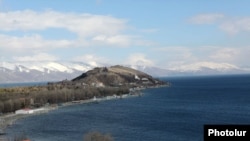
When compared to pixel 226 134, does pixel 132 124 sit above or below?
below

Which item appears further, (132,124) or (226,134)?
(132,124)

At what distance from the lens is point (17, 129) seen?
109m

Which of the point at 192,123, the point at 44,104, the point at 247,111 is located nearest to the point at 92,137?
the point at 192,123

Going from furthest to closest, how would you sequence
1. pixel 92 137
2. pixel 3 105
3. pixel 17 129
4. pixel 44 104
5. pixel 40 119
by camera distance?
pixel 44 104, pixel 3 105, pixel 40 119, pixel 17 129, pixel 92 137

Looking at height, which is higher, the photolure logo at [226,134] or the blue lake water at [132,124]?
the photolure logo at [226,134]

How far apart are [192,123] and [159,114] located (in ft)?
94.7

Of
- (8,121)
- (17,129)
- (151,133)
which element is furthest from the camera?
(8,121)

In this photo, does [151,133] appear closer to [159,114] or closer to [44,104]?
[159,114]

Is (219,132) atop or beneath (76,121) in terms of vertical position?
atop

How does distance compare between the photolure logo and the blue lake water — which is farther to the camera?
the blue lake water

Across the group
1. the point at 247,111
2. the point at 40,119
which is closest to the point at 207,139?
the point at 40,119

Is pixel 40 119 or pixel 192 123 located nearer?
pixel 192 123

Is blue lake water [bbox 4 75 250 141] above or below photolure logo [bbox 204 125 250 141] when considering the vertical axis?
below

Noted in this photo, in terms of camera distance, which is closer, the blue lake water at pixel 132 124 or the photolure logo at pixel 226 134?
the photolure logo at pixel 226 134
